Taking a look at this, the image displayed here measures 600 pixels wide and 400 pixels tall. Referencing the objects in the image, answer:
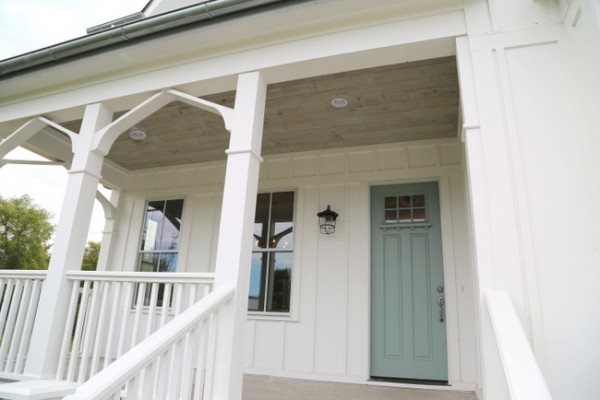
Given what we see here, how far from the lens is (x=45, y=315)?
288 cm

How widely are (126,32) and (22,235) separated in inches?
521

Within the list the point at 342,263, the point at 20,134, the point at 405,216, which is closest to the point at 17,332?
the point at 20,134

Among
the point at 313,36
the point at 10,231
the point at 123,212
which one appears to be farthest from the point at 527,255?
the point at 10,231

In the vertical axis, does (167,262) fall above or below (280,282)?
above

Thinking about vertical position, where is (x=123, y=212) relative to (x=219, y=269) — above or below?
above

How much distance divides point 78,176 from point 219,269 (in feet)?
5.39

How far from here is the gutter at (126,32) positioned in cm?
258

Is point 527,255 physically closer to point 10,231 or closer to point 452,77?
point 452,77

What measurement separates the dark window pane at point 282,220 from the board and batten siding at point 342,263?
122mm

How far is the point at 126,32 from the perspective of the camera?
9.39 feet

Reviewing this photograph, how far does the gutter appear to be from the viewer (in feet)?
8.47

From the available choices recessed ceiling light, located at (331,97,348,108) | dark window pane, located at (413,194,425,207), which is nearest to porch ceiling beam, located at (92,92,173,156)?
recessed ceiling light, located at (331,97,348,108)

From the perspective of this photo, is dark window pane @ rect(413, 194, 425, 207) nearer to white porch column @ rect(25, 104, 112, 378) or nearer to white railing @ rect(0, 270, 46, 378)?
white porch column @ rect(25, 104, 112, 378)

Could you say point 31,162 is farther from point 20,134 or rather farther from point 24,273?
point 24,273
